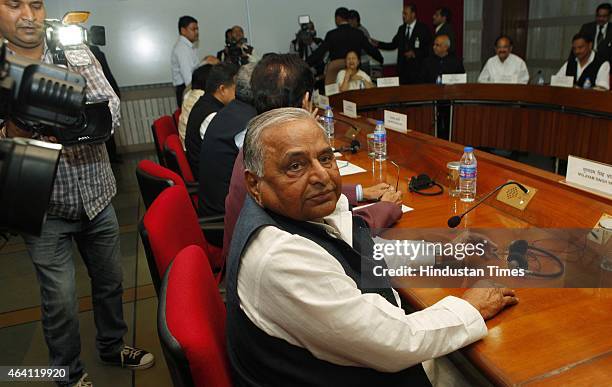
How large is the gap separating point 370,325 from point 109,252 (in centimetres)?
127

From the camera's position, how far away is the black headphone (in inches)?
47.5

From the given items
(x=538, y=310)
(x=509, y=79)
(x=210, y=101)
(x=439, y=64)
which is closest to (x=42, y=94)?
(x=538, y=310)

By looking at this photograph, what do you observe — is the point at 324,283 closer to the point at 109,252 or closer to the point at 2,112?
the point at 2,112

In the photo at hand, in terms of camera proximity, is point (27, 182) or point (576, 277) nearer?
point (27, 182)

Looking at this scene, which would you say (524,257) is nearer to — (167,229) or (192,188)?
(167,229)

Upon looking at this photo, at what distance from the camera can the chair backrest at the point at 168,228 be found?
1.23m

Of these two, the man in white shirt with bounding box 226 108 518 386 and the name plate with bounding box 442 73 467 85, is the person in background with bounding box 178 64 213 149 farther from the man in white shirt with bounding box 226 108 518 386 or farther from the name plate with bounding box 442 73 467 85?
the name plate with bounding box 442 73 467 85

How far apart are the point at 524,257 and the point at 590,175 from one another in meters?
0.47

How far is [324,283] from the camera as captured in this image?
33.7 inches

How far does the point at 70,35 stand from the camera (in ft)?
4.62

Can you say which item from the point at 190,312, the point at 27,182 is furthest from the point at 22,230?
the point at 190,312

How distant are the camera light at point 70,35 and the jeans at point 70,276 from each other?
1.88 ft

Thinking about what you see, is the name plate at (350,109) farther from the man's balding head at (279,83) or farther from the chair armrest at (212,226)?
the chair armrest at (212,226)

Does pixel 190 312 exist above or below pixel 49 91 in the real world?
below
